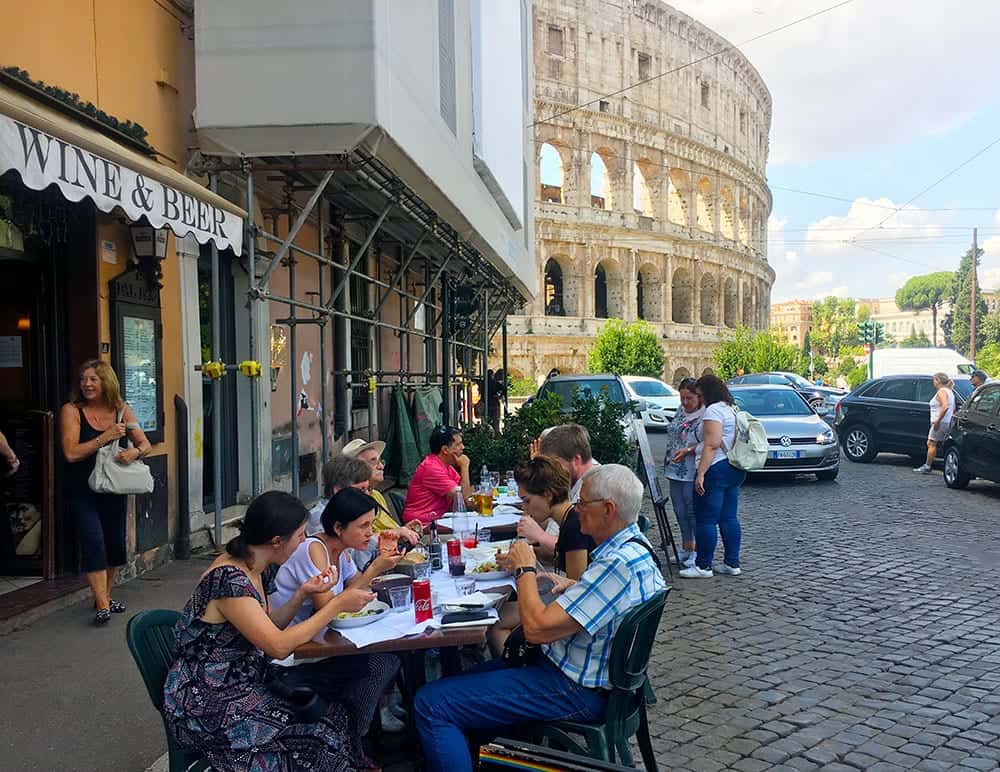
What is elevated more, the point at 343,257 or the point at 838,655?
the point at 343,257

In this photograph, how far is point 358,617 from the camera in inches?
140

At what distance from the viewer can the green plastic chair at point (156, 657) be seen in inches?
120

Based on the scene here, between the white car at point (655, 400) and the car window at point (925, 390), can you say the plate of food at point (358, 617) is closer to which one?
the car window at point (925, 390)

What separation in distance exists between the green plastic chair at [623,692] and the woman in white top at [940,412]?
496 inches

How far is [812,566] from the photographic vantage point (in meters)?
7.90

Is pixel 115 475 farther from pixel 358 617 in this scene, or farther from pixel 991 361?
pixel 991 361

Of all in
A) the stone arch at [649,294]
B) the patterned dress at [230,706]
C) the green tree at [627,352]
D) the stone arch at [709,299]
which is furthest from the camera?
the stone arch at [709,299]

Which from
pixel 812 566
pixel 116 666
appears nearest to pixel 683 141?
pixel 812 566

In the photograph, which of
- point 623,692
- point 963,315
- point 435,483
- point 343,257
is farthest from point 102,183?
point 963,315

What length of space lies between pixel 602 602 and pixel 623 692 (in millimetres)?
370

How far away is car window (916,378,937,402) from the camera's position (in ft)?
51.9

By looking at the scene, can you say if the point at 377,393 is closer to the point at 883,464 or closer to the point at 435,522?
the point at 435,522

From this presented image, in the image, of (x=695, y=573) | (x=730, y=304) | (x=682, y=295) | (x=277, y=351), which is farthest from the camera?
(x=730, y=304)

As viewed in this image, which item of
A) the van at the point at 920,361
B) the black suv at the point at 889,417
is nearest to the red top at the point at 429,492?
the black suv at the point at 889,417
